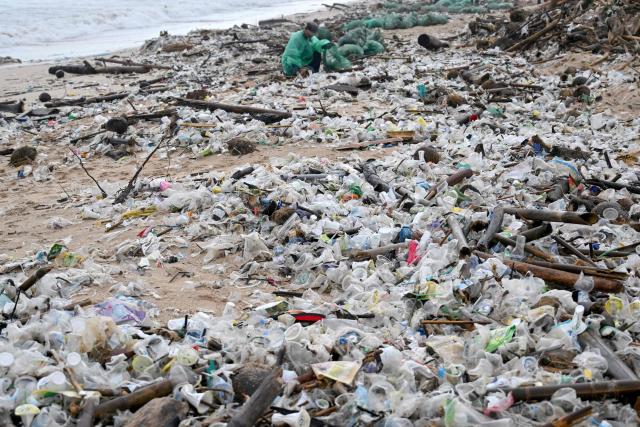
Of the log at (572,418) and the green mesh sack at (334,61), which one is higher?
the green mesh sack at (334,61)

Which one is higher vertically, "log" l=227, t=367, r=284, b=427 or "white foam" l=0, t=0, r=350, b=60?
"white foam" l=0, t=0, r=350, b=60

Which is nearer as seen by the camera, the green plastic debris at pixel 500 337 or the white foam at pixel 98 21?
the green plastic debris at pixel 500 337

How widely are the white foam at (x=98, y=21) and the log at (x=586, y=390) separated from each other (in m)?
17.0

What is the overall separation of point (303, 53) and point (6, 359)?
9312mm

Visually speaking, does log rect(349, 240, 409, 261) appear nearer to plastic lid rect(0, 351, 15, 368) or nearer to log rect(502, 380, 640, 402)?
log rect(502, 380, 640, 402)

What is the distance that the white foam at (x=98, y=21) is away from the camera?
18.8 meters

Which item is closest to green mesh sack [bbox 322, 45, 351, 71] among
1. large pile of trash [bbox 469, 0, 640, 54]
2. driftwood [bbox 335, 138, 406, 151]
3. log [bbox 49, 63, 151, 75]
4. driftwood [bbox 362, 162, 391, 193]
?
large pile of trash [bbox 469, 0, 640, 54]

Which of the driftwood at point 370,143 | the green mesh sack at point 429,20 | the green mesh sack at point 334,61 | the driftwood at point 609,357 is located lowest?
the driftwood at point 370,143

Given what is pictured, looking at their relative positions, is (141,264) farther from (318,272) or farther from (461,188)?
(461,188)

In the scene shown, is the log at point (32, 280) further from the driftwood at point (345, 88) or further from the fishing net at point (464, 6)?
the fishing net at point (464, 6)

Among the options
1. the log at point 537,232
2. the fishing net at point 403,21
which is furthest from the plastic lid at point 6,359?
the fishing net at point 403,21

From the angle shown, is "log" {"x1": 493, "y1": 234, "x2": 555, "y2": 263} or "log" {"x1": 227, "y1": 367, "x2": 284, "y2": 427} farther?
"log" {"x1": 493, "y1": 234, "x2": 555, "y2": 263}

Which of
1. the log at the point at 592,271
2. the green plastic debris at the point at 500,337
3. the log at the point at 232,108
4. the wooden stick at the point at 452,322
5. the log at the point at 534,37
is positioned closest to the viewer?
the green plastic debris at the point at 500,337

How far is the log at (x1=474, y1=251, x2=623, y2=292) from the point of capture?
3.31 m
